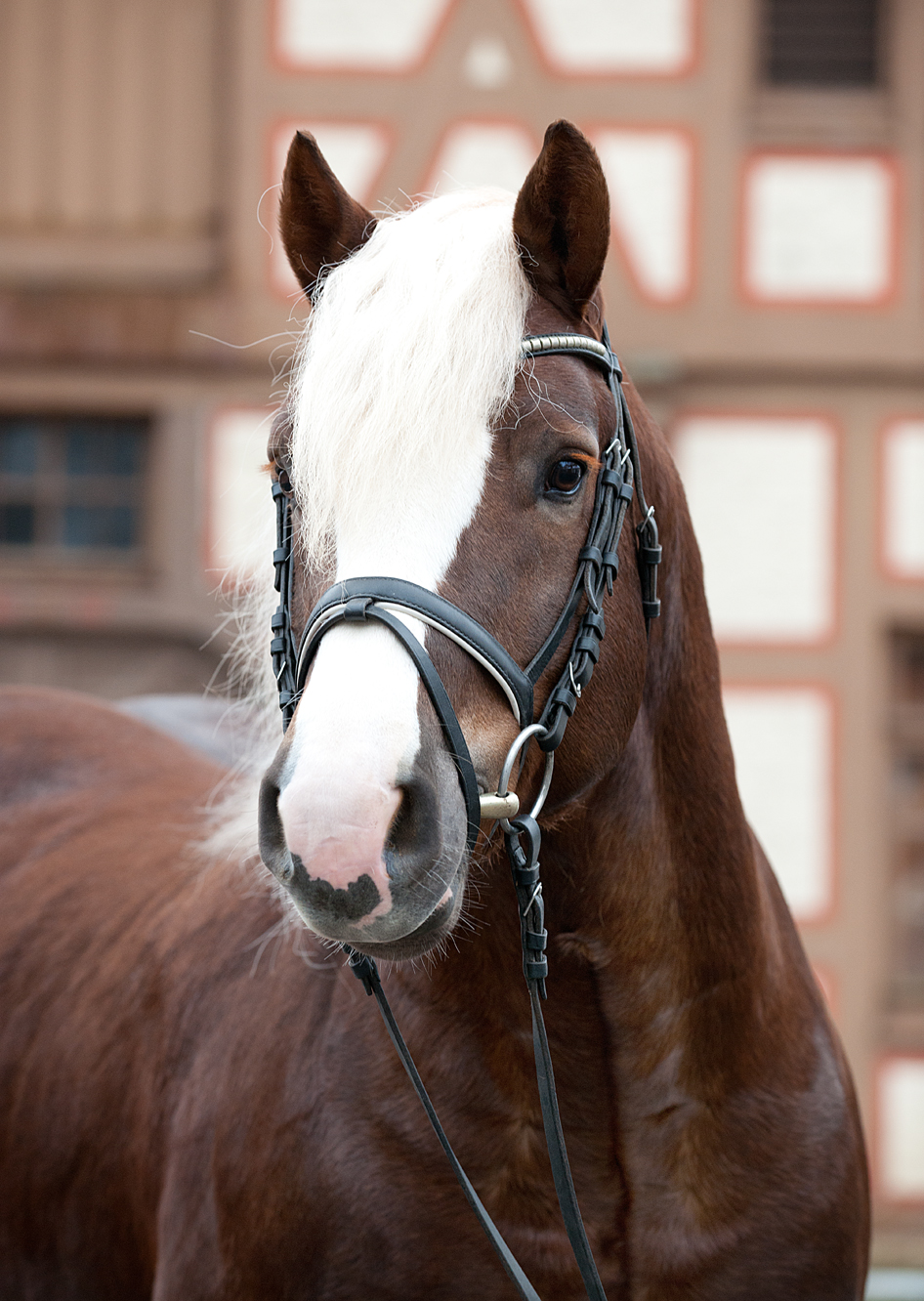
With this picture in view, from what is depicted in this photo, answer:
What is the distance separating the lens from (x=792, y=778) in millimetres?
5180

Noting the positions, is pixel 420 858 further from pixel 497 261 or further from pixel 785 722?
pixel 785 722

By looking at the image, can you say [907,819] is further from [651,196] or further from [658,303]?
[651,196]

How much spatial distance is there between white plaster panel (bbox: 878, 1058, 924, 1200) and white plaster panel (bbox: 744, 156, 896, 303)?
3.09 metres

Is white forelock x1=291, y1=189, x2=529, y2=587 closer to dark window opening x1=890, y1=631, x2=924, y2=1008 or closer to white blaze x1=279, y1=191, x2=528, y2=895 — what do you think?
white blaze x1=279, y1=191, x2=528, y2=895

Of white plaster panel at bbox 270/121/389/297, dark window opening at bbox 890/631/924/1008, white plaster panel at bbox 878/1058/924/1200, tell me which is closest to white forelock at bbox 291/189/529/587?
white plaster panel at bbox 270/121/389/297

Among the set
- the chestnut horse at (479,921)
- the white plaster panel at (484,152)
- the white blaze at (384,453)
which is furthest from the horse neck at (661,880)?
the white plaster panel at (484,152)

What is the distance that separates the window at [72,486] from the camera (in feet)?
17.9

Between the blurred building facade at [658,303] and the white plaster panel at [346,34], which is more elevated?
the white plaster panel at [346,34]

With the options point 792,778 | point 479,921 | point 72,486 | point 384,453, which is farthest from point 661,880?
point 72,486

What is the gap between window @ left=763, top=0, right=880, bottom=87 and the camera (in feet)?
17.9

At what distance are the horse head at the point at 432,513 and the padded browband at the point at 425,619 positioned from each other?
10 mm

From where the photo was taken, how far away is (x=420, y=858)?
1.12m

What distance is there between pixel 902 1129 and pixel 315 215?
4822mm

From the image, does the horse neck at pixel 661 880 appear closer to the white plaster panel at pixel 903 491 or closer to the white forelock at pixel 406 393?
the white forelock at pixel 406 393
